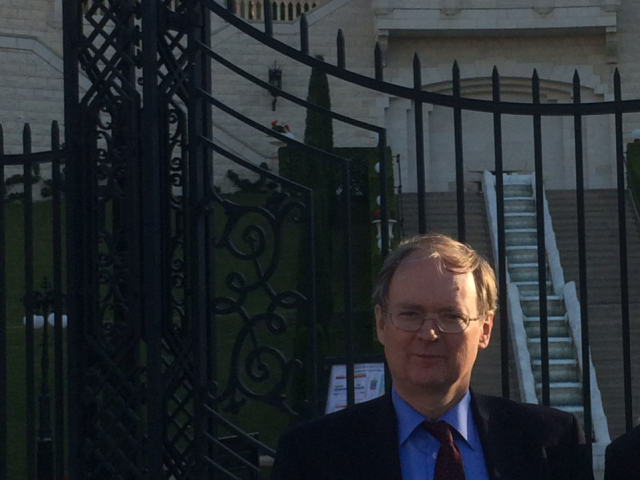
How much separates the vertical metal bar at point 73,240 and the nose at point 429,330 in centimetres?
186

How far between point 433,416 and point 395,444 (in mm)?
113

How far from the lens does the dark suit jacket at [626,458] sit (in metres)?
2.46

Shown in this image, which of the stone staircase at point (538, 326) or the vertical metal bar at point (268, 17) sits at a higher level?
the vertical metal bar at point (268, 17)

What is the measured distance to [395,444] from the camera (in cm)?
246

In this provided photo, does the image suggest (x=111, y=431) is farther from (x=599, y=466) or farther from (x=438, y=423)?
(x=599, y=466)

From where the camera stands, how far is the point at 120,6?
3896 mm

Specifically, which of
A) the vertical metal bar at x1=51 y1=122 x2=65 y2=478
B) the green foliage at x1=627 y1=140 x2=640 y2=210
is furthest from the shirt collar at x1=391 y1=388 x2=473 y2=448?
the green foliage at x1=627 y1=140 x2=640 y2=210

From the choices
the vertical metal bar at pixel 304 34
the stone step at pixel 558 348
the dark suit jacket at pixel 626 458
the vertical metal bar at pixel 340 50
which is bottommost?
the stone step at pixel 558 348

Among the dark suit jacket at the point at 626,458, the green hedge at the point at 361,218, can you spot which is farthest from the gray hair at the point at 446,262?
the green hedge at the point at 361,218

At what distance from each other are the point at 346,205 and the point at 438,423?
1.30 metres

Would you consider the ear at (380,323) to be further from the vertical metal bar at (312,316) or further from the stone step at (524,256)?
the stone step at (524,256)

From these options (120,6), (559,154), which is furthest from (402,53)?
(120,6)

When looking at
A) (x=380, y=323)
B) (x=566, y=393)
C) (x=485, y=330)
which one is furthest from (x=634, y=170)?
(x=380, y=323)

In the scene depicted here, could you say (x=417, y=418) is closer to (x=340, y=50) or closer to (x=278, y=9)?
(x=340, y=50)
